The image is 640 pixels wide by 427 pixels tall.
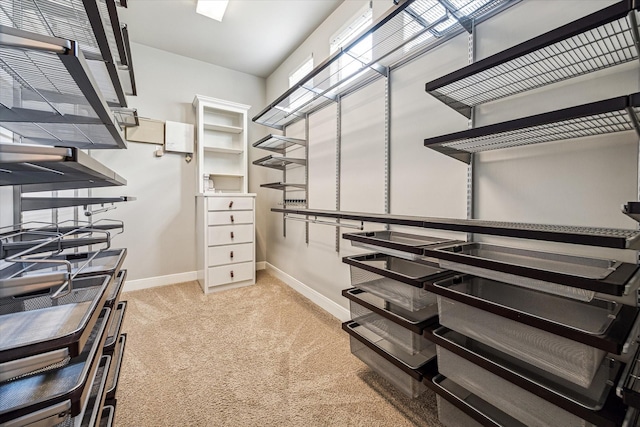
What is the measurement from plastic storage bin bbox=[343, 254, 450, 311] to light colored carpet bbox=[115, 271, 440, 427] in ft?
1.74

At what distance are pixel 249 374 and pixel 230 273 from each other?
1.49 m

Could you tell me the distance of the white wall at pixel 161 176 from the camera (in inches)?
112

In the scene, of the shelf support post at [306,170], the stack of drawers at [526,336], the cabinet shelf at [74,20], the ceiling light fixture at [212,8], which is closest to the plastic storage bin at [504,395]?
the stack of drawers at [526,336]

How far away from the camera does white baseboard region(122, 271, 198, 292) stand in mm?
2863

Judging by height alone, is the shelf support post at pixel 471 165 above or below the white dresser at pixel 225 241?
above

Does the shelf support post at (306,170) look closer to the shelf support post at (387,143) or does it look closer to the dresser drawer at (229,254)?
the dresser drawer at (229,254)


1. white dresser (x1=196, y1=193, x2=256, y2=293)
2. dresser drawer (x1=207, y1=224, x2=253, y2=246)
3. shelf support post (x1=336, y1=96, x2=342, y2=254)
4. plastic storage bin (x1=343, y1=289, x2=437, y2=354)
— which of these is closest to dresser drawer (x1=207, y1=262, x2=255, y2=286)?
white dresser (x1=196, y1=193, x2=256, y2=293)

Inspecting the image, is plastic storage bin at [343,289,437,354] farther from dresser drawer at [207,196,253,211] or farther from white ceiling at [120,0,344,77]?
white ceiling at [120,0,344,77]

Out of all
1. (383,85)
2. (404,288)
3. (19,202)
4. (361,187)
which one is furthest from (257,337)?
(383,85)

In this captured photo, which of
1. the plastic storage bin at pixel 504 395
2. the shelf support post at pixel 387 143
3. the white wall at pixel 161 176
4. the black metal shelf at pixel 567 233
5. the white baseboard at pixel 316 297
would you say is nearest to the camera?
the black metal shelf at pixel 567 233

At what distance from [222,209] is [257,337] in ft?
4.73

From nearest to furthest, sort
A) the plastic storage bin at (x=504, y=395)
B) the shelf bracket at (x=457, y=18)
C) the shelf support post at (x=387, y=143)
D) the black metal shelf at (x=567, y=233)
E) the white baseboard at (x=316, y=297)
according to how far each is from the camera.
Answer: the black metal shelf at (x=567, y=233), the plastic storage bin at (x=504, y=395), the shelf bracket at (x=457, y=18), the shelf support post at (x=387, y=143), the white baseboard at (x=316, y=297)

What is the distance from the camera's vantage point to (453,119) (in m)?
1.38

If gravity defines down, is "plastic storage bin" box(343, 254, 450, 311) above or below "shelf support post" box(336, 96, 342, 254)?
below
